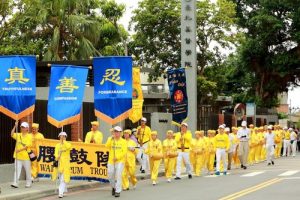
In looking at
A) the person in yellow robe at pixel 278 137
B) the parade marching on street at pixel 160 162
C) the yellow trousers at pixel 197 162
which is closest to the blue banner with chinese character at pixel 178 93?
A: the parade marching on street at pixel 160 162

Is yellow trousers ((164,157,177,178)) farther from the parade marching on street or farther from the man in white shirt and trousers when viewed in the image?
the man in white shirt and trousers

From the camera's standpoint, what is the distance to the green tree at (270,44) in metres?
49.3

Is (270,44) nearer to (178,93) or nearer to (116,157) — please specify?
(178,93)

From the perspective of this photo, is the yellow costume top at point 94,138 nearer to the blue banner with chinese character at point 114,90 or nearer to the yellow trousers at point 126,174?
the blue banner with chinese character at point 114,90

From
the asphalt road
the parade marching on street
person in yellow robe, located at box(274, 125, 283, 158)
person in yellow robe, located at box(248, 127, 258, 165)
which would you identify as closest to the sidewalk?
the parade marching on street

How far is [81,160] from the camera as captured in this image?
19359 mm

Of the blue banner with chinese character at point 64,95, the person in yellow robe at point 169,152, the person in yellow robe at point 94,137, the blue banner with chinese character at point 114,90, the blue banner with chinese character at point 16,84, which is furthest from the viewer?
the person in yellow robe at point 169,152

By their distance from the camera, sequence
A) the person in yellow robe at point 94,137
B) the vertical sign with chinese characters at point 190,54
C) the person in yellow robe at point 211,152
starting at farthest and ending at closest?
the vertical sign with chinese characters at point 190,54 < the person in yellow robe at point 211,152 < the person in yellow robe at point 94,137

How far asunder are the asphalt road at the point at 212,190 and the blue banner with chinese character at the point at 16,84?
2709 mm

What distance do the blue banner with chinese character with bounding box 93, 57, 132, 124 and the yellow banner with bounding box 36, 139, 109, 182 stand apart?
1.32m

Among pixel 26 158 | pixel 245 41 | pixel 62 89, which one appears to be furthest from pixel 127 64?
pixel 245 41

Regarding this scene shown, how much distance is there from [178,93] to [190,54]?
9.00 feet

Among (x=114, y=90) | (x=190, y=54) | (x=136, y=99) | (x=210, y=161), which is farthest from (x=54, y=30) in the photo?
(x=114, y=90)

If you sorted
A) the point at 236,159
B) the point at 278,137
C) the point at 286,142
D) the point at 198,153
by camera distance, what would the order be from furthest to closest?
the point at 286,142, the point at 278,137, the point at 236,159, the point at 198,153
